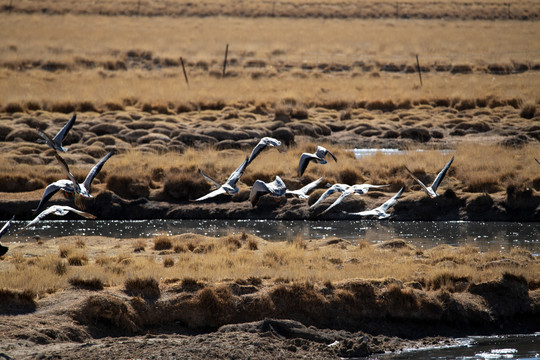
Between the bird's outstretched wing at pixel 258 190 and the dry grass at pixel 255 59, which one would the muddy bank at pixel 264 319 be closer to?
the bird's outstretched wing at pixel 258 190

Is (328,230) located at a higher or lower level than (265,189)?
lower

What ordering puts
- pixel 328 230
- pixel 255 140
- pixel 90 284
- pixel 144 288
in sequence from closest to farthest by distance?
pixel 144 288 → pixel 90 284 → pixel 328 230 → pixel 255 140

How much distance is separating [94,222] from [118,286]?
9.21m

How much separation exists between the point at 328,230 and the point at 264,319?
893 centimetres

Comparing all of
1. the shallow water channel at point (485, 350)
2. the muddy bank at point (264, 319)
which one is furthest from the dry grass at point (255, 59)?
the shallow water channel at point (485, 350)

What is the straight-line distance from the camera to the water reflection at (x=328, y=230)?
1888 centimetres

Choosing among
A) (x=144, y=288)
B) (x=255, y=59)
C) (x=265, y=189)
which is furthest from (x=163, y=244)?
(x=255, y=59)

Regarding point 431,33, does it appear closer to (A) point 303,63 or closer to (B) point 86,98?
(A) point 303,63

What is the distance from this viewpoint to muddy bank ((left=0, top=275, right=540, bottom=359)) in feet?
35.7

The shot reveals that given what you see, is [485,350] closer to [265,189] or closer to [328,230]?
[265,189]

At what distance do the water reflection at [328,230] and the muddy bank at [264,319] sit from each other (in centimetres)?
517

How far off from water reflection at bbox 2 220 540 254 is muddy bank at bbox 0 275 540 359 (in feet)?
16.9

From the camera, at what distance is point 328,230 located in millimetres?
20422

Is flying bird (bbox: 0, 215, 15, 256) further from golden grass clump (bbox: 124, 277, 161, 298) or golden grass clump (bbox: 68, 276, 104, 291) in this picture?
golden grass clump (bbox: 124, 277, 161, 298)
